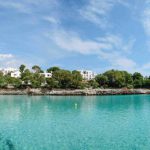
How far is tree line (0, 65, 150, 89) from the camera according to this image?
14338cm

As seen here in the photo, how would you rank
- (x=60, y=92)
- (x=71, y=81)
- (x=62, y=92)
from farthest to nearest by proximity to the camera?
1. (x=71, y=81)
2. (x=60, y=92)
3. (x=62, y=92)

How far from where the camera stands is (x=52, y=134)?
32.6 metres

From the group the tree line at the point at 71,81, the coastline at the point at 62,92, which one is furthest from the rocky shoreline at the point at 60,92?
the tree line at the point at 71,81

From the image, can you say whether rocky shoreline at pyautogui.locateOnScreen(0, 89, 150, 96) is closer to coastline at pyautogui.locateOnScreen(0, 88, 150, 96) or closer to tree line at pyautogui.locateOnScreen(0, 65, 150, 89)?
coastline at pyautogui.locateOnScreen(0, 88, 150, 96)

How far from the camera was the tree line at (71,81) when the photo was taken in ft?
470

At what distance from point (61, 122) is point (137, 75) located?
131855mm

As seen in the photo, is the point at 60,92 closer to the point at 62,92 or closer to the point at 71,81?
the point at 62,92

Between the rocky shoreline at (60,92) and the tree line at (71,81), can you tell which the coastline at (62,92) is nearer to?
the rocky shoreline at (60,92)

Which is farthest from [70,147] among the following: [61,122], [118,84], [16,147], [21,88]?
[118,84]

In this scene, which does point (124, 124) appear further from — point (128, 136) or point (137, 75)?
point (137, 75)

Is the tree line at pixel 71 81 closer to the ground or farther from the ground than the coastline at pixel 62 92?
farther from the ground

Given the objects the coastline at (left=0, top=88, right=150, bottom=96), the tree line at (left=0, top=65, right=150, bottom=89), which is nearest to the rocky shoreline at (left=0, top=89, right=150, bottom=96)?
the coastline at (left=0, top=88, right=150, bottom=96)

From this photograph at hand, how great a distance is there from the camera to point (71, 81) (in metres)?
143

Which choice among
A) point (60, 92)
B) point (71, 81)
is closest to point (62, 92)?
point (60, 92)
